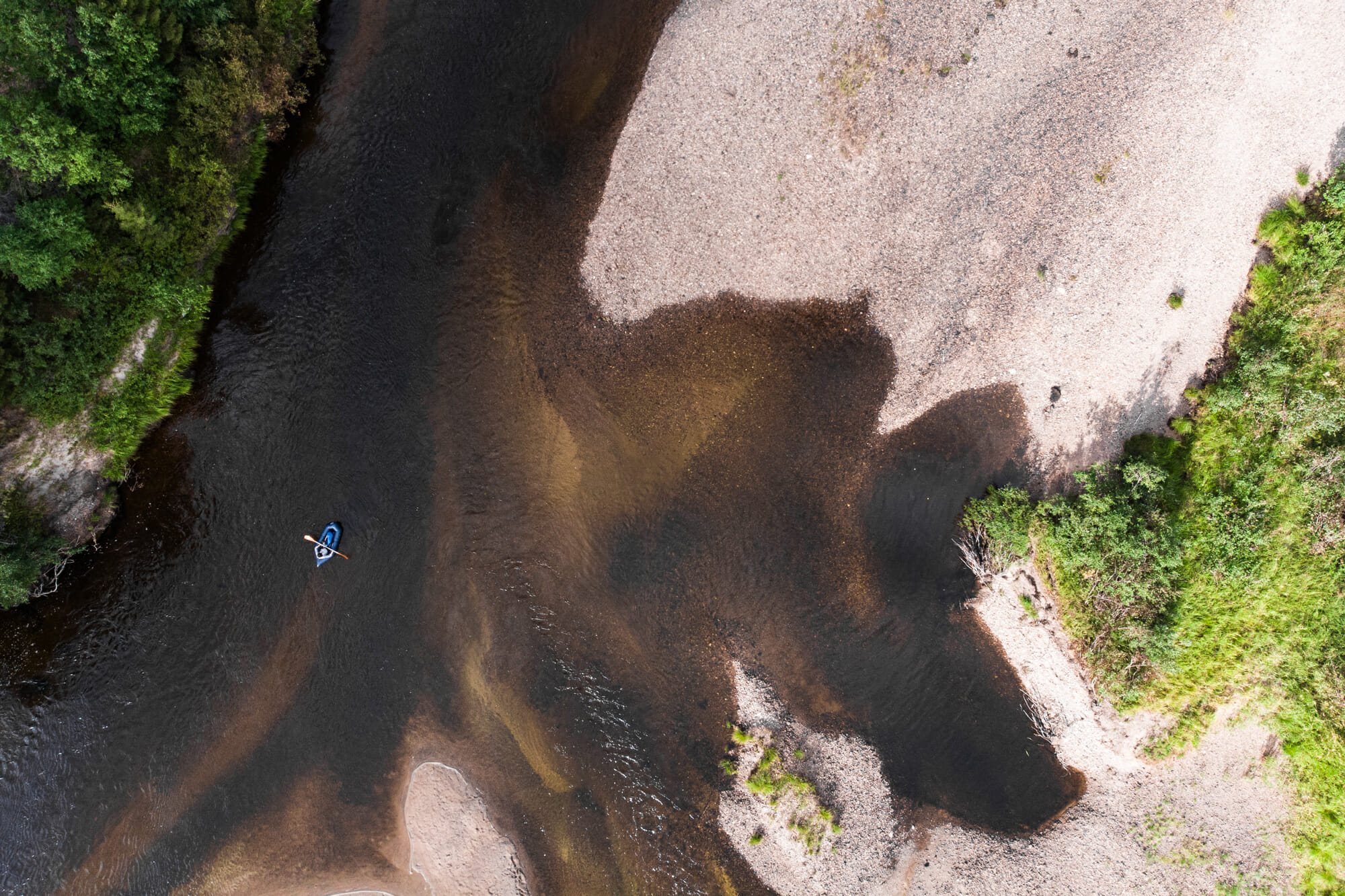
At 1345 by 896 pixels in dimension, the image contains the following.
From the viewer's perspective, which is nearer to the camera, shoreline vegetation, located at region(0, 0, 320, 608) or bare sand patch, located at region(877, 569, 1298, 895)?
shoreline vegetation, located at region(0, 0, 320, 608)

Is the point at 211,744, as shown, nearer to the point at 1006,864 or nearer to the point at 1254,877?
the point at 1006,864

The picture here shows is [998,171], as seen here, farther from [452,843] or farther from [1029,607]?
[452,843]

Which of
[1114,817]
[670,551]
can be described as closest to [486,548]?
[670,551]

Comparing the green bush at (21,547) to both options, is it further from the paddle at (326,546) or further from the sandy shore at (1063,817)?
the sandy shore at (1063,817)

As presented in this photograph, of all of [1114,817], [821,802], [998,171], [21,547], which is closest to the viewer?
[998,171]

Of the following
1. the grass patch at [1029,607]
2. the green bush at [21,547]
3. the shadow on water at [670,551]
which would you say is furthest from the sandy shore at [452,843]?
the grass patch at [1029,607]

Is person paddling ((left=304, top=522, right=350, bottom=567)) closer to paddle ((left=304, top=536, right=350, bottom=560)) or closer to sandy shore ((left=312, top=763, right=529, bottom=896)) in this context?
paddle ((left=304, top=536, right=350, bottom=560))

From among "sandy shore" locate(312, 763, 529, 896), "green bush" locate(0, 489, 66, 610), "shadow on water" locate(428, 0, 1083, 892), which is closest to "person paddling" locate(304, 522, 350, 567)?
"shadow on water" locate(428, 0, 1083, 892)

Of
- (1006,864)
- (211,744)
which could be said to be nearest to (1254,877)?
(1006,864)
